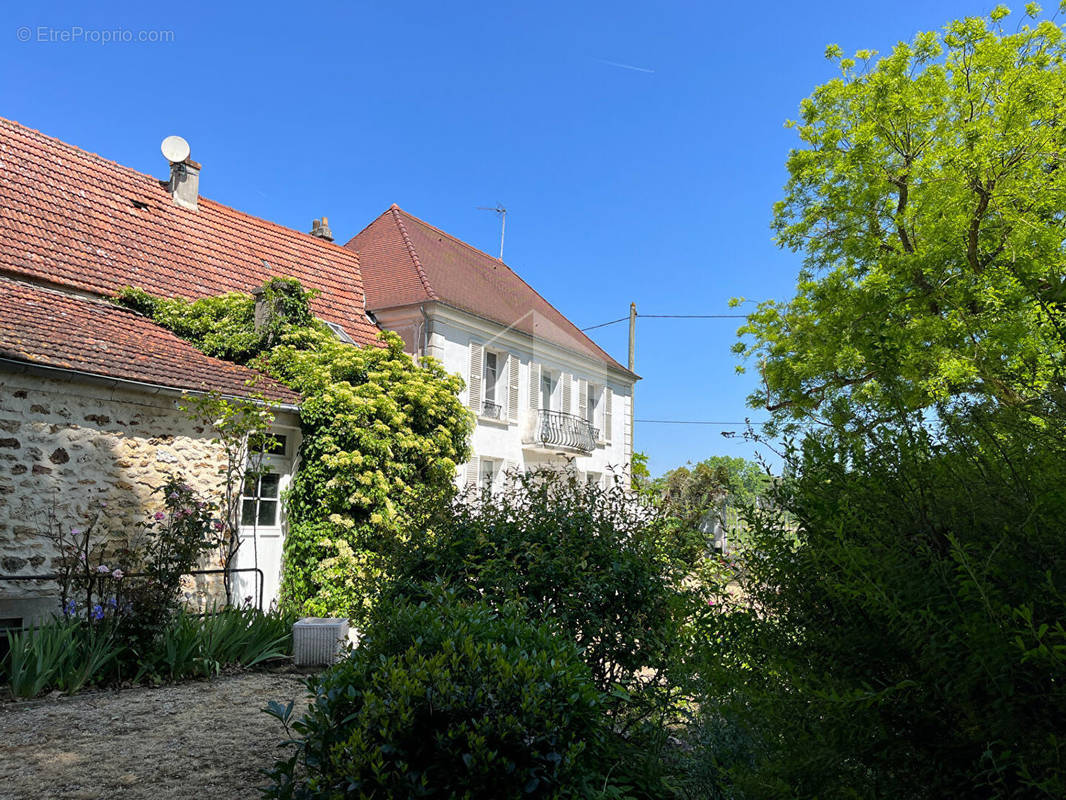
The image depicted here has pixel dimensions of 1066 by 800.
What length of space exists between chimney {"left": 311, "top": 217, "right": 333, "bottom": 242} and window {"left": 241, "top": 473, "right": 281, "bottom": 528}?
26.7 ft

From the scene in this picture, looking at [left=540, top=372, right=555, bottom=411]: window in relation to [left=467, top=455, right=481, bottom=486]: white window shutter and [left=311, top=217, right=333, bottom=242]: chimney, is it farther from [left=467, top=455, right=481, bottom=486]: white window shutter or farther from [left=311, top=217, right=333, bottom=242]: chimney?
[left=311, top=217, right=333, bottom=242]: chimney

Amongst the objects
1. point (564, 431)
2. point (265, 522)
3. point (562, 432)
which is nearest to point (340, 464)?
point (265, 522)

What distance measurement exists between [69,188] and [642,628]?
11879 millimetres

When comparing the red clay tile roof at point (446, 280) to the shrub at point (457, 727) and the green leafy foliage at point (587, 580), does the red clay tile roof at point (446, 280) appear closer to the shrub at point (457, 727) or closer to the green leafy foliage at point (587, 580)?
the green leafy foliage at point (587, 580)

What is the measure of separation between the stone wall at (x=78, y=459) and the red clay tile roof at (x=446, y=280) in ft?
22.7

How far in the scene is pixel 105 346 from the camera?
29.3 ft

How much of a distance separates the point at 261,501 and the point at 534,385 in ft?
29.3

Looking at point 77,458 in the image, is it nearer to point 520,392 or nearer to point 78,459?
point 78,459

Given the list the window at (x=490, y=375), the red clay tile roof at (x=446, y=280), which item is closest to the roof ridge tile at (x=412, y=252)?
the red clay tile roof at (x=446, y=280)

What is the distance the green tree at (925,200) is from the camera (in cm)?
1145

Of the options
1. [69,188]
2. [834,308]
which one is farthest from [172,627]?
[834,308]

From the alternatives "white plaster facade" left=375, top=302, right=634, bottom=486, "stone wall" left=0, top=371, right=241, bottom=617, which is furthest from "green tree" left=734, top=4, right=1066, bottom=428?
"stone wall" left=0, top=371, right=241, bottom=617

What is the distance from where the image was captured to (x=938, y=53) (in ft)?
44.3

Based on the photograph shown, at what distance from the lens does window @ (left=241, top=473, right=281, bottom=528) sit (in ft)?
33.2
